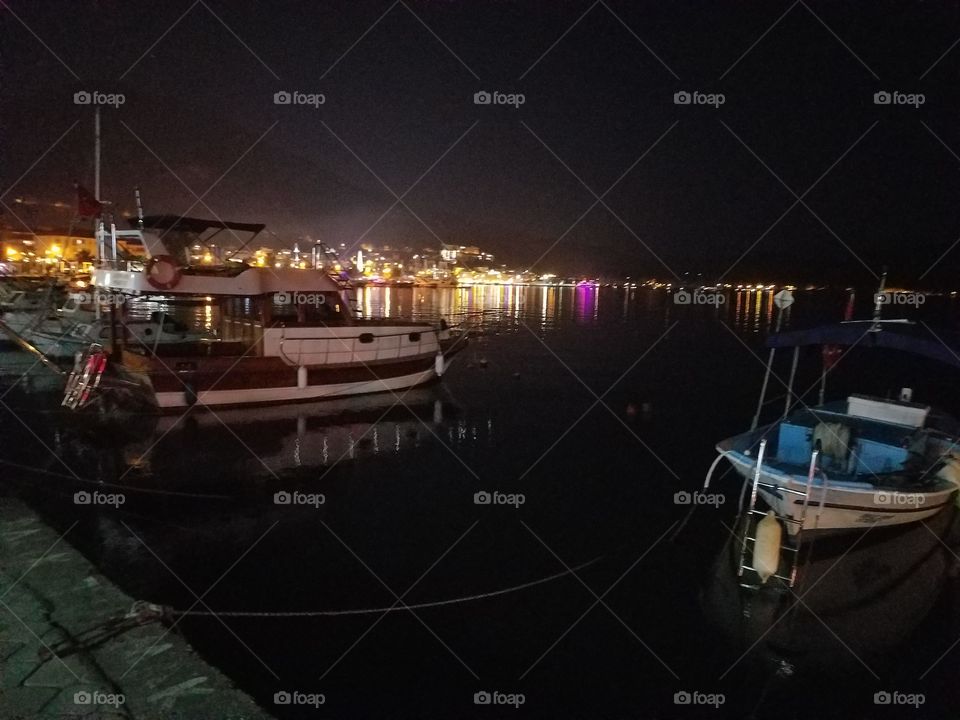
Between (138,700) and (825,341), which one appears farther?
(825,341)

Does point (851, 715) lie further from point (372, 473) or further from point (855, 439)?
point (372, 473)

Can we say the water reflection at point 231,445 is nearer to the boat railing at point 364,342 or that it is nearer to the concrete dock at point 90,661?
the boat railing at point 364,342

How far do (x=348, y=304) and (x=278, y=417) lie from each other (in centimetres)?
453

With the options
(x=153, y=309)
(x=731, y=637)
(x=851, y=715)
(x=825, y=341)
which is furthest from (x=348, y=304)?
(x=851, y=715)

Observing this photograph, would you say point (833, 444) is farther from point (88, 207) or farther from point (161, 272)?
point (88, 207)

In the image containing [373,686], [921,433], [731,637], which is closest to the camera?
[373,686]

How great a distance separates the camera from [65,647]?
192 inches

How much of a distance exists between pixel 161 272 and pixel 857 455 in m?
16.3

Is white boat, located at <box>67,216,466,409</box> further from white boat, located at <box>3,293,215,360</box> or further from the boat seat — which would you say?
the boat seat

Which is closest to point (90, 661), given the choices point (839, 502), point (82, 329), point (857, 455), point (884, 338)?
A: point (839, 502)

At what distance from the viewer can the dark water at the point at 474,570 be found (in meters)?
6.43

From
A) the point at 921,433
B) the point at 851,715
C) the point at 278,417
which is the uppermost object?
the point at 921,433

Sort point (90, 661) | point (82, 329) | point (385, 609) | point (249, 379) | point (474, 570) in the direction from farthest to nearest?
point (82, 329) < point (249, 379) < point (474, 570) < point (385, 609) < point (90, 661)

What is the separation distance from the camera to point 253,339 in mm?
17203
